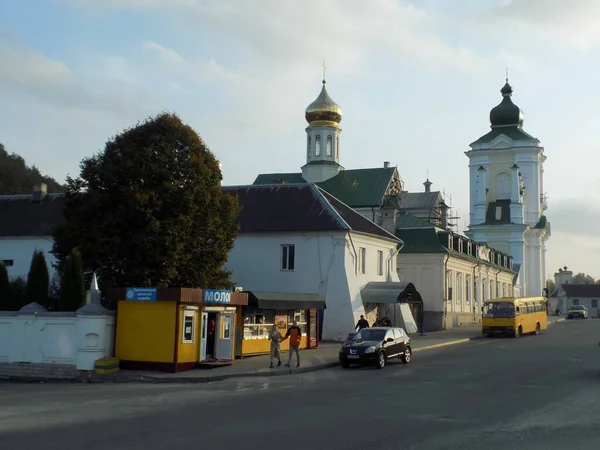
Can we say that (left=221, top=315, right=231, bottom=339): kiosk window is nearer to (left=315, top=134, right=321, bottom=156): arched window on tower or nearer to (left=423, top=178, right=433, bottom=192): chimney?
(left=315, top=134, right=321, bottom=156): arched window on tower

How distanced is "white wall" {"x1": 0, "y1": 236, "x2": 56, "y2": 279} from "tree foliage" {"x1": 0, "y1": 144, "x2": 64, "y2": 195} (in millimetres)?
32262

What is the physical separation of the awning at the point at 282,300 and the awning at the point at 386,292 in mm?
6907

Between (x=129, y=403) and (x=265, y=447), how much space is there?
21.2 ft

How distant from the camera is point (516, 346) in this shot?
113ft

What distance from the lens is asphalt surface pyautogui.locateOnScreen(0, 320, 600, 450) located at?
36.2 ft

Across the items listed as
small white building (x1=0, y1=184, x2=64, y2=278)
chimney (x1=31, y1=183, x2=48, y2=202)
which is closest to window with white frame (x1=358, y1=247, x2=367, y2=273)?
small white building (x1=0, y1=184, x2=64, y2=278)

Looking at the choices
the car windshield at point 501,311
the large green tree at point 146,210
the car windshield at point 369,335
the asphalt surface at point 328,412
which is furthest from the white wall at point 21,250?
the car windshield at point 501,311

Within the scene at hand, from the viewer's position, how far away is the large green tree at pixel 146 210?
28.7m

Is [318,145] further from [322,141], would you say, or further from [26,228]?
[26,228]

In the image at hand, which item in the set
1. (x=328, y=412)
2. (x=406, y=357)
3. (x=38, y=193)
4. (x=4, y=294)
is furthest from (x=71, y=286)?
(x=38, y=193)

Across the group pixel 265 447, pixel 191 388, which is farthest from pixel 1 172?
pixel 265 447

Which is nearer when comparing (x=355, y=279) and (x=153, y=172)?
(x=153, y=172)

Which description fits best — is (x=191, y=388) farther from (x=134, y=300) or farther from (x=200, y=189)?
(x=200, y=189)

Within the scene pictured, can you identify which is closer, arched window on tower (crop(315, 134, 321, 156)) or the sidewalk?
the sidewalk
